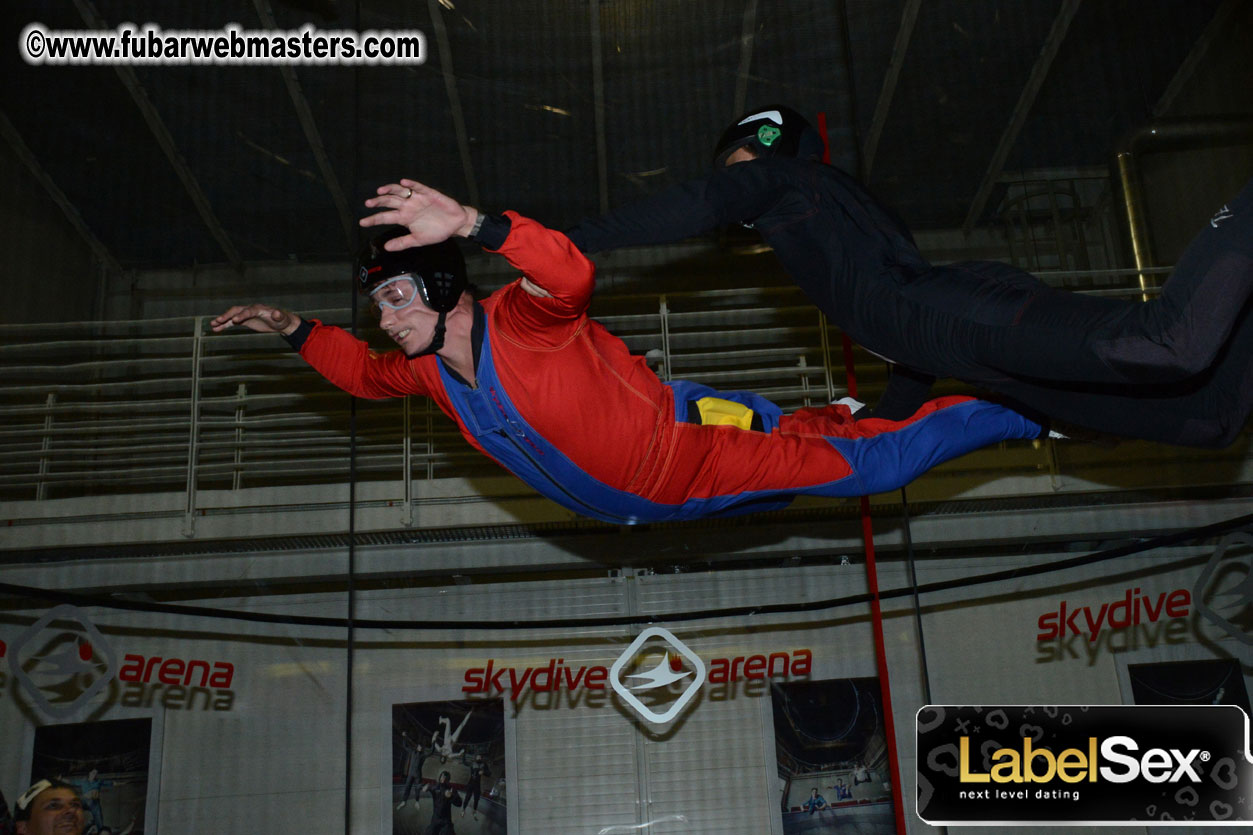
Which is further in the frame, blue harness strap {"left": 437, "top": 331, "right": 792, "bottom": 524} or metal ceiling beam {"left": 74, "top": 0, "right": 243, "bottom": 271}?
metal ceiling beam {"left": 74, "top": 0, "right": 243, "bottom": 271}

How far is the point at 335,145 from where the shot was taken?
9.38ft

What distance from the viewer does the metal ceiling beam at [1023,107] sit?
2775 millimetres

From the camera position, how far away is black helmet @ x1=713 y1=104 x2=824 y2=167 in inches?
78.2

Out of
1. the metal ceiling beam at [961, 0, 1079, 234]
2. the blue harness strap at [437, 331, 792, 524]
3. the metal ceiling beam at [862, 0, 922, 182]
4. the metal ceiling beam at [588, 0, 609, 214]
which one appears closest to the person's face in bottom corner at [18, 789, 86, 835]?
the blue harness strap at [437, 331, 792, 524]

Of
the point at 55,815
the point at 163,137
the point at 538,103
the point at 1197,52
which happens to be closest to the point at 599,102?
the point at 538,103

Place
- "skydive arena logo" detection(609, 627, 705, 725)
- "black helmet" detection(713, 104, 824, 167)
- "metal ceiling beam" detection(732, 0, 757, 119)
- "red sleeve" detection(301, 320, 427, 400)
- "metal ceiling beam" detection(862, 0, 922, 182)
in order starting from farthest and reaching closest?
"metal ceiling beam" detection(732, 0, 757, 119), "metal ceiling beam" detection(862, 0, 922, 182), "skydive arena logo" detection(609, 627, 705, 725), "red sleeve" detection(301, 320, 427, 400), "black helmet" detection(713, 104, 824, 167)

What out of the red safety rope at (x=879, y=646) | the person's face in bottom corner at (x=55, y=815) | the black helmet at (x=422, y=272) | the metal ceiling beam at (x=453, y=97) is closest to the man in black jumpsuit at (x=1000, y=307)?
the black helmet at (x=422, y=272)

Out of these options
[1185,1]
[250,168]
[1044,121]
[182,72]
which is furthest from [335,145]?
[1185,1]

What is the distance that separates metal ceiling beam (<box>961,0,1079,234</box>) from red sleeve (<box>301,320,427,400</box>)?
5.46 feet

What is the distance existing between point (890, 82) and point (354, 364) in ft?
5.67

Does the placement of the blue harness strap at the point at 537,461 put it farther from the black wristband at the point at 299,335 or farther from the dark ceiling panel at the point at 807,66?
the dark ceiling panel at the point at 807,66

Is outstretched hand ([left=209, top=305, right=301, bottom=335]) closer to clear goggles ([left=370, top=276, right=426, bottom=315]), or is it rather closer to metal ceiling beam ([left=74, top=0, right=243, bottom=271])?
clear goggles ([left=370, top=276, right=426, bottom=315])

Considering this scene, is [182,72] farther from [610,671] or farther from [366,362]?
[610,671]

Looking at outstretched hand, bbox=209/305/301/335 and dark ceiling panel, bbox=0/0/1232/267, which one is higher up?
dark ceiling panel, bbox=0/0/1232/267
